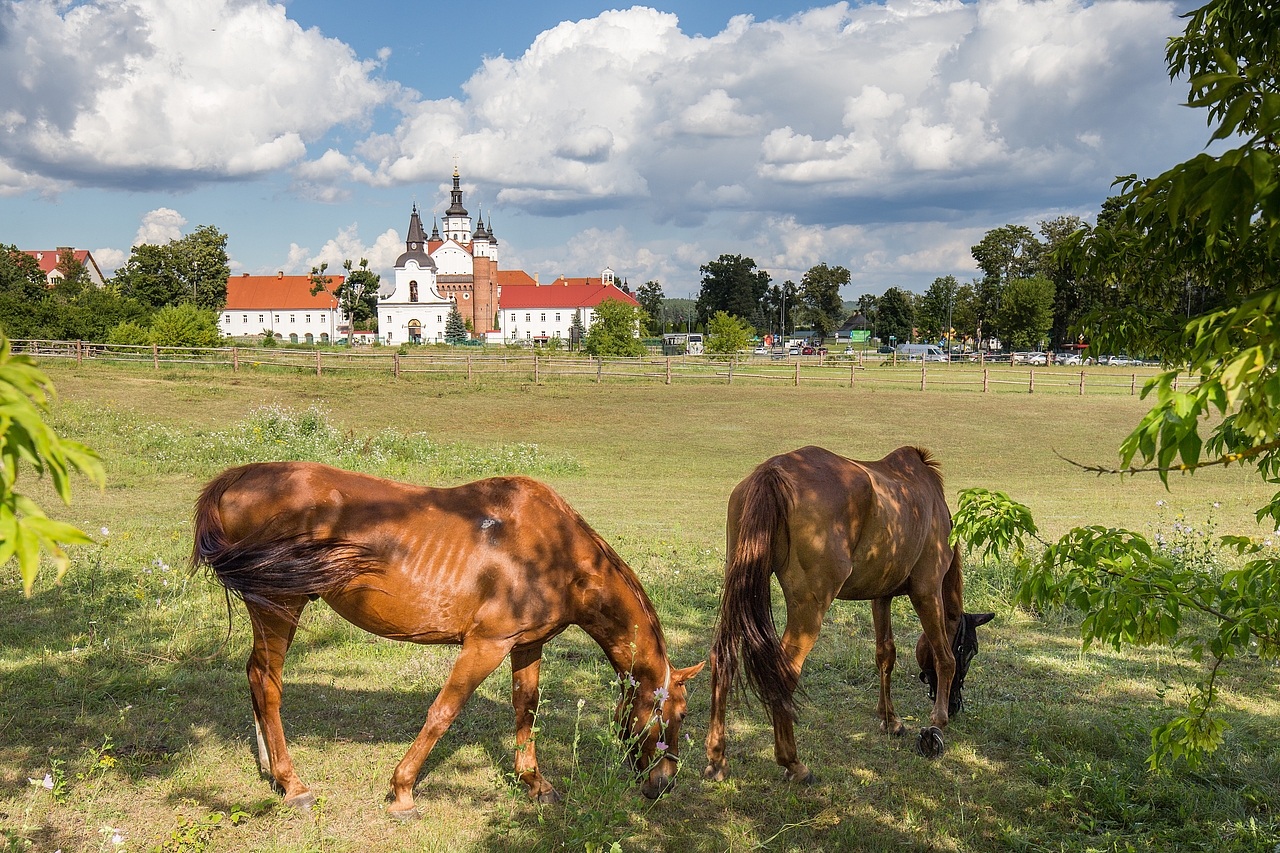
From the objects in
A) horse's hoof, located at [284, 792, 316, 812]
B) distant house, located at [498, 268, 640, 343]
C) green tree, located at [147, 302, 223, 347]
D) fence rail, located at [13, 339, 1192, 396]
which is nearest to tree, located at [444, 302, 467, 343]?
distant house, located at [498, 268, 640, 343]

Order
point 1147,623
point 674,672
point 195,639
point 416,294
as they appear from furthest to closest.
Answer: point 416,294 < point 195,639 < point 674,672 < point 1147,623

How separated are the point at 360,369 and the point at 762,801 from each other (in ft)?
116

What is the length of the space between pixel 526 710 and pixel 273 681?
1.33 meters

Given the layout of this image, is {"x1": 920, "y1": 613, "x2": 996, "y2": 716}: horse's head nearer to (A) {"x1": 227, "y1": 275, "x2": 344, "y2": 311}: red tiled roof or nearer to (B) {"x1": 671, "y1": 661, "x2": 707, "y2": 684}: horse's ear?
(B) {"x1": 671, "y1": 661, "x2": 707, "y2": 684}: horse's ear

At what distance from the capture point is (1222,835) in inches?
154

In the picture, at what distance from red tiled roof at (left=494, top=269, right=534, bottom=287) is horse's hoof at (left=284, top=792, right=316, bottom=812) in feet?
442

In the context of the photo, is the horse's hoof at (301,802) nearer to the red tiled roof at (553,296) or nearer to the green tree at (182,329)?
the green tree at (182,329)

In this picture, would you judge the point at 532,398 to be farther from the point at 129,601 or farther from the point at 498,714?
the point at 498,714

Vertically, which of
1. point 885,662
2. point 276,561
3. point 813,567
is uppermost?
point 276,561

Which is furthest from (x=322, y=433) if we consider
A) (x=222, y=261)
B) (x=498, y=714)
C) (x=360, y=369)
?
(x=222, y=261)

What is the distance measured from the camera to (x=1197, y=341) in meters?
2.13

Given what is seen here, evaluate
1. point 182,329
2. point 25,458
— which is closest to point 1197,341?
point 25,458

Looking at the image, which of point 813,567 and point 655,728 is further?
point 813,567

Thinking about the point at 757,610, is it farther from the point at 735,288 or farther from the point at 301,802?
the point at 735,288
